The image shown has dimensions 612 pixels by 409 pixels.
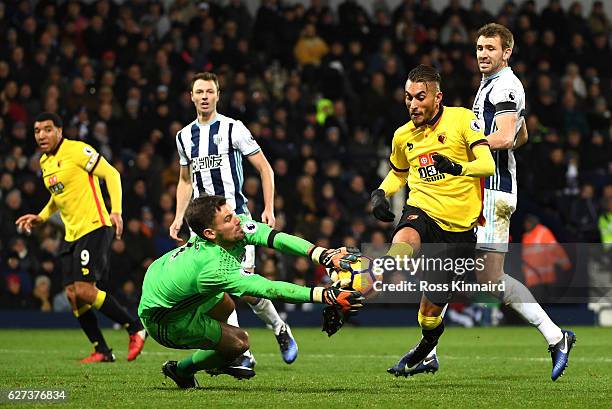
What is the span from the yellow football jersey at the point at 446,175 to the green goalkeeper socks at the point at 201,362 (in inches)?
74.8

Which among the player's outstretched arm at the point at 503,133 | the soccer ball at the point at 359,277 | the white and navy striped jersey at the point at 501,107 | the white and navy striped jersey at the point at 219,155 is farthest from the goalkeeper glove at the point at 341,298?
the white and navy striped jersey at the point at 219,155

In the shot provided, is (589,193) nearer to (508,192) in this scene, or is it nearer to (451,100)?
(451,100)

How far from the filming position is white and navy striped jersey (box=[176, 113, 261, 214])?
982 cm

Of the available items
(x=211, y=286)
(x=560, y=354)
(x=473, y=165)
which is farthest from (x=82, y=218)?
(x=560, y=354)

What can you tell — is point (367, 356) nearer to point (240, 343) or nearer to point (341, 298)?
point (240, 343)

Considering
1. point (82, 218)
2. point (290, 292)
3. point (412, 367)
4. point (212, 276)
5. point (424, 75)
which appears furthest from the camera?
point (82, 218)

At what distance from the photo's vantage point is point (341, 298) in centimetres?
688

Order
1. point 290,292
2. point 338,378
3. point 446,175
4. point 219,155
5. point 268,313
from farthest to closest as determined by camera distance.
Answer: point 268,313 < point 219,155 < point 338,378 < point 446,175 < point 290,292

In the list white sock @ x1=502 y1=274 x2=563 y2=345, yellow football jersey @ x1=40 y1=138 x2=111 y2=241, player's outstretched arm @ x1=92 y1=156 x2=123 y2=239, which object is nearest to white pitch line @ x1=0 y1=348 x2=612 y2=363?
yellow football jersey @ x1=40 y1=138 x2=111 y2=241

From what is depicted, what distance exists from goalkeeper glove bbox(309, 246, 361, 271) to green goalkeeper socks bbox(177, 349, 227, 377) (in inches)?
50.0

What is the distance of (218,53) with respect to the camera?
786 inches

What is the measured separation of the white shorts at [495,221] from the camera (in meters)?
8.83

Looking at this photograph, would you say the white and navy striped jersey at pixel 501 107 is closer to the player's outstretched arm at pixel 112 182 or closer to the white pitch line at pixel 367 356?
the white pitch line at pixel 367 356

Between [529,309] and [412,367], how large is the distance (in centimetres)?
110
